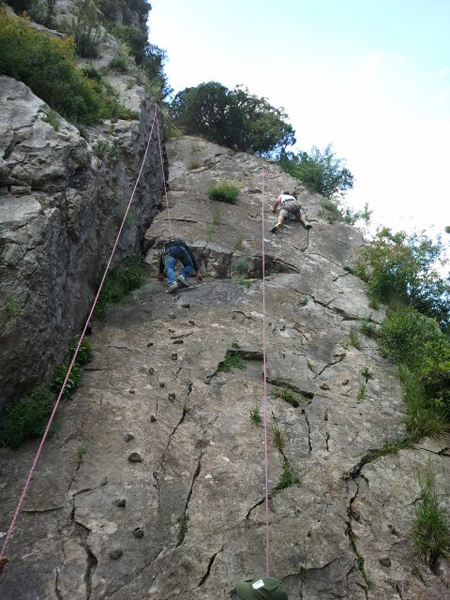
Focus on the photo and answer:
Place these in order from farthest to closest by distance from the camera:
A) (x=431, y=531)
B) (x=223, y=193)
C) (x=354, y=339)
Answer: (x=223, y=193) → (x=354, y=339) → (x=431, y=531)

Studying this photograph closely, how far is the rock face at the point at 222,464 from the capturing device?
402 cm

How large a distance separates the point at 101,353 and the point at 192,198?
6649mm

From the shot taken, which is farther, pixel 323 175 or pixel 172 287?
pixel 323 175

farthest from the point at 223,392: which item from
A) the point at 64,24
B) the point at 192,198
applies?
the point at 64,24

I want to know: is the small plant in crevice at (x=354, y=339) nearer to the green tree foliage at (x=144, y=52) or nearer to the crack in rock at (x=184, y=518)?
the crack in rock at (x=184, y=518)

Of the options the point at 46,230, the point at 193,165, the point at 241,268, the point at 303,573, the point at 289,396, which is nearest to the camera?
the point at 303,573

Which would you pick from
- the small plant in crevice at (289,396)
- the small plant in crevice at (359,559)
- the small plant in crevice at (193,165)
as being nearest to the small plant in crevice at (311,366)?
the small plant in crevice at (289,396)

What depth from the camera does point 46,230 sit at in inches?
231

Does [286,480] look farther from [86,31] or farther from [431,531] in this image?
[86,31]

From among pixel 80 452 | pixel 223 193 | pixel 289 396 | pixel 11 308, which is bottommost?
pixel 80 452

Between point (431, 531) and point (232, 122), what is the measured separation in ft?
51.7

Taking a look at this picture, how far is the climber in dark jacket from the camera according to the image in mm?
8391

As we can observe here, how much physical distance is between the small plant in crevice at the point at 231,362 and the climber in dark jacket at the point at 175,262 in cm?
199

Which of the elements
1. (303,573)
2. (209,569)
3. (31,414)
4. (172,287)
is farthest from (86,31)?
(303,573)
